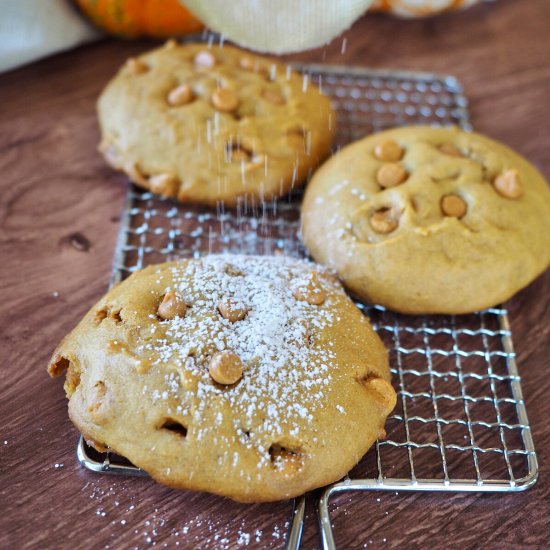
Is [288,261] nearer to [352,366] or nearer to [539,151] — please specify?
[352,366]

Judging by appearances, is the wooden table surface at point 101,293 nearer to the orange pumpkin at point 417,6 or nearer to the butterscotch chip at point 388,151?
the orange pumpkin at point 417,6

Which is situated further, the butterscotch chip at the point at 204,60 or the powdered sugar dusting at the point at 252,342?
the butterscotch chip at the point at 204,60

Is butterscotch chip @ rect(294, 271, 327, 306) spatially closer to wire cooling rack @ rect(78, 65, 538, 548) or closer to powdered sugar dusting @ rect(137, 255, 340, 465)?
powdered sugar dusting @ rect(137, 255, 340, 465)

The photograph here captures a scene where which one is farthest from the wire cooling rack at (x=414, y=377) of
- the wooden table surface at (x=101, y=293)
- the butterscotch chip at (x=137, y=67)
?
the butterscotch chip at (x=137, y=67)

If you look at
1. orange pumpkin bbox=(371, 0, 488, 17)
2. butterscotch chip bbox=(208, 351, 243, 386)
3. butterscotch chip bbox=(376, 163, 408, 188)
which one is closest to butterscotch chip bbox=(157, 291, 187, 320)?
butterscotch chip bbox=(208, 351, 243, 386)

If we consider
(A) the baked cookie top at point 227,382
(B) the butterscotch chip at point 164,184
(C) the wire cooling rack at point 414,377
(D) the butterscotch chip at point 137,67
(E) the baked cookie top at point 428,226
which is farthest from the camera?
(D) the butterscotch chip at point 137,67

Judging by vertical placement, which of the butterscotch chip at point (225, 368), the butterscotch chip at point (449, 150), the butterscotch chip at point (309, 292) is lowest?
the butterscotch chip at point (309, 292)
